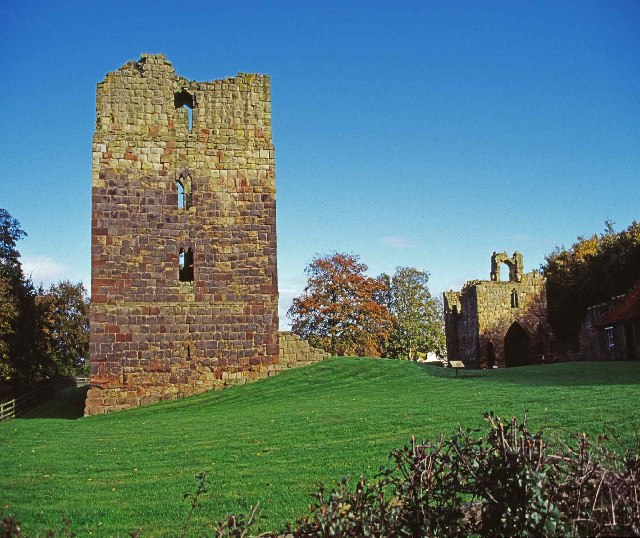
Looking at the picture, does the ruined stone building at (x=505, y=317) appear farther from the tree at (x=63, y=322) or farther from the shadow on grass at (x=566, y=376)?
the tree at (x=63, y=322)

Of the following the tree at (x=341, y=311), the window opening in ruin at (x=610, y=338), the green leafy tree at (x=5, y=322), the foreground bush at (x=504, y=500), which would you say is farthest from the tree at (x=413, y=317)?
the foreground bush at (x=504, y=500)

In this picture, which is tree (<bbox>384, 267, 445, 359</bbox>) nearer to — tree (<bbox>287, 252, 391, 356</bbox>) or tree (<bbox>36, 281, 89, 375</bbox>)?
tree (<bbox>287, 252, 391, 356</bbox>)

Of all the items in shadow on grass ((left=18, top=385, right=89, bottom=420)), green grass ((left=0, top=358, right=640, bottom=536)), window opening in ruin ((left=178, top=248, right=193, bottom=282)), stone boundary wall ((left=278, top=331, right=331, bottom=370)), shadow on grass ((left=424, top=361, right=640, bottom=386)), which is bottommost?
shadow on grass ((left=18, top=385, right=89, bottom=420))

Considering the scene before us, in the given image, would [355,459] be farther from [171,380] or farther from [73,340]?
[73,340]

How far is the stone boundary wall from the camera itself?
22.8m

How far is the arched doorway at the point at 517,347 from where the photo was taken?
4494cm

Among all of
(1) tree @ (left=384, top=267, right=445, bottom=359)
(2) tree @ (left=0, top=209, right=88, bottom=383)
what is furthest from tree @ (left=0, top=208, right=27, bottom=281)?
(1) tree @ (left=384, top=267, right=445, bottom=359)

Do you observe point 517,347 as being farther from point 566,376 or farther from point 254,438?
point 254,438

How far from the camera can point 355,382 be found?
20.8m

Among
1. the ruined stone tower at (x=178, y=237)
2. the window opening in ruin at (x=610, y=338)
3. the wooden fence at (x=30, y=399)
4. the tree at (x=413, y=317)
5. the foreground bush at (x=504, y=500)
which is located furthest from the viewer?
the tree at (x=413, y=317)

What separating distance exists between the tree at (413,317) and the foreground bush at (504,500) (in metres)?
54.7

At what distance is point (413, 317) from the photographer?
59.9 m

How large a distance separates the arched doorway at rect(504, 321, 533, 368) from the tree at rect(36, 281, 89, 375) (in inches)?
1060

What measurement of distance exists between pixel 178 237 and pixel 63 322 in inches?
709
